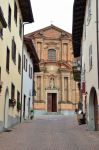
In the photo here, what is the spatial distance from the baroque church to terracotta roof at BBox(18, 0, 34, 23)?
29.8 metres

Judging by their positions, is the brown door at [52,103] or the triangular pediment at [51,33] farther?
the triangular pediment at [51,33]

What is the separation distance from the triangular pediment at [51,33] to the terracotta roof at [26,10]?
103 ft

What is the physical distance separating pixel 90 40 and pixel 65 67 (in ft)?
132

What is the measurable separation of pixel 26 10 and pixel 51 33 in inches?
1377

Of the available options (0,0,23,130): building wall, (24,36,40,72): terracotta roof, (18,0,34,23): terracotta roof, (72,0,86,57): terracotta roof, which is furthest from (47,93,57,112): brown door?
(0,0,23,130): building wall

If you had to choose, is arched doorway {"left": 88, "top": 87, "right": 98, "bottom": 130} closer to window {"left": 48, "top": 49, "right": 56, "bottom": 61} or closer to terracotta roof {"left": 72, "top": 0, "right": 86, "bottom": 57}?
terracotta roof {"left": 72, "top": 0, "right": 86, "bottom": 57}

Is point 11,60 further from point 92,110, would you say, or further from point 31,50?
point 31,50

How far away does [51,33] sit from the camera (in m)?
66.2

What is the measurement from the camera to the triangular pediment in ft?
214

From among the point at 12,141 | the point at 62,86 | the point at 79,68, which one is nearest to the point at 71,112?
the point at 62,86

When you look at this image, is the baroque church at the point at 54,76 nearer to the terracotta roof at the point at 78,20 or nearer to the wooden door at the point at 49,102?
the wooden door at the point at 49,102

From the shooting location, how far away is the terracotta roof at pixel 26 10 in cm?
2949

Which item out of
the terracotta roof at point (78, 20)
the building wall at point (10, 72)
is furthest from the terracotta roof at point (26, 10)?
the terracotta roof at point (78, 20)

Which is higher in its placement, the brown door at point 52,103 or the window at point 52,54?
the window at point 52,54
